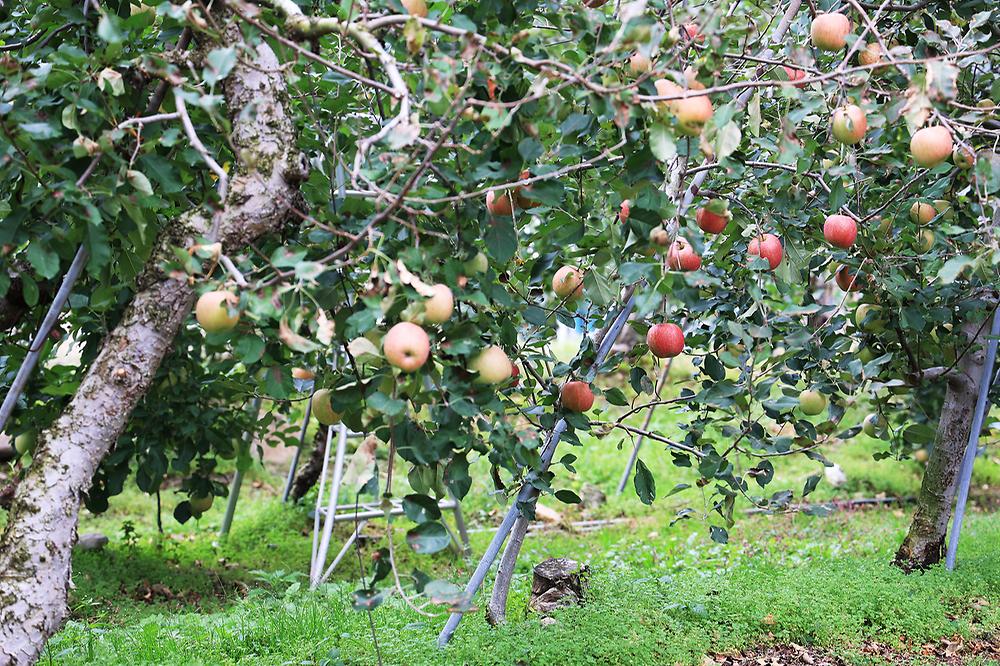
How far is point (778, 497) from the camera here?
272 cm

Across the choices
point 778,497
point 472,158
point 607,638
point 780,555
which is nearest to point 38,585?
point 472,158

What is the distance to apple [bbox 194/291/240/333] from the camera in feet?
5.16

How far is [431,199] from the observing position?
1.76 meters

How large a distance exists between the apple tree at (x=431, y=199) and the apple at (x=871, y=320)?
1.63 ft

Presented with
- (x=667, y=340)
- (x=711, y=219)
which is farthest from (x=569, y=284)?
(x=711, y=219)

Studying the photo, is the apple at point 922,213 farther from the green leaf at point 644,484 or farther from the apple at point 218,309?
the apple at point 218,309

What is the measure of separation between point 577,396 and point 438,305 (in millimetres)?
806

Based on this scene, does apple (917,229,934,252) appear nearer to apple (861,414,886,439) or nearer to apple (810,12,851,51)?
apple (861,414,886,439)

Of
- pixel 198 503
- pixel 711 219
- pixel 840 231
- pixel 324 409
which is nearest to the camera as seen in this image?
pixel 324 409

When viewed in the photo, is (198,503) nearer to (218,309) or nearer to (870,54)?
(218,309)

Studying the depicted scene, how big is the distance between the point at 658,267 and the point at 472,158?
46cm

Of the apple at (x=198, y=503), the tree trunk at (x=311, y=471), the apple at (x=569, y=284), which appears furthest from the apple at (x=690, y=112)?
the tree trunk at (x=311, y=471)

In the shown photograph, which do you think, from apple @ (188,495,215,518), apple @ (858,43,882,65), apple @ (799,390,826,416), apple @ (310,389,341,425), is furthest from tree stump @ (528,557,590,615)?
apple @ (858,43,882,65)

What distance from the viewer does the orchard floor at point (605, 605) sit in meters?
2.64
